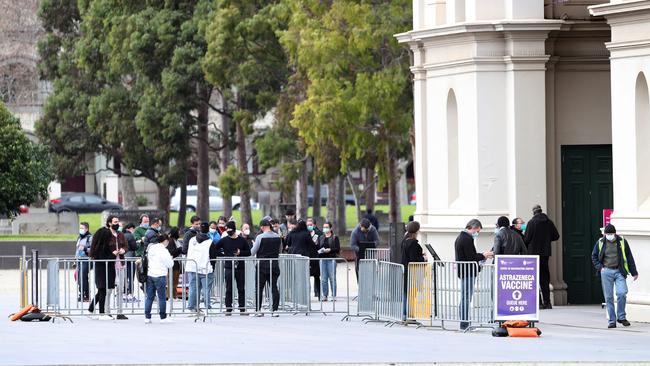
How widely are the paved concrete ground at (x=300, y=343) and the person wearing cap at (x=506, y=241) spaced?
1.22 metres

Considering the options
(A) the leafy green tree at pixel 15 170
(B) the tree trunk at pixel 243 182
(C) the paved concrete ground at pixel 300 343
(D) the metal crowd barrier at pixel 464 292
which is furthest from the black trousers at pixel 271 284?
(B) the tree trunk at pixel 243 182

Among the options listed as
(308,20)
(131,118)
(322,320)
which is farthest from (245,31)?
(322,320)

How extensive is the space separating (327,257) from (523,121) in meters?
5.44

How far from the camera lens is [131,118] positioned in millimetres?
59438

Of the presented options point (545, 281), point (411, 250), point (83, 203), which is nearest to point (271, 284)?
point (411, 250)

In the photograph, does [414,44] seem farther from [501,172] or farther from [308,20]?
[308,20]

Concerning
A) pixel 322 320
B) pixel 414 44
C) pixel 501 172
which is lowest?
pixel 322 320

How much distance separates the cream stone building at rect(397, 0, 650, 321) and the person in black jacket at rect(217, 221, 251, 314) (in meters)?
3.49

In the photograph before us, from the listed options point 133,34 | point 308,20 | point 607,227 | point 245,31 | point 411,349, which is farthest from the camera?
point 133,34

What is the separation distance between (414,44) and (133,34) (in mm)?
25733

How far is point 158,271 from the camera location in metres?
26.2

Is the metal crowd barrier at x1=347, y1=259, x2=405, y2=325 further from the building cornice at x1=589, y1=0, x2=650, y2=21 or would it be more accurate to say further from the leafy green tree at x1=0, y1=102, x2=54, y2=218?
the leafy green tree at x1=0, y1=102, x2=54, y2=218

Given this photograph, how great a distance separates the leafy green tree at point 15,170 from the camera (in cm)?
5169

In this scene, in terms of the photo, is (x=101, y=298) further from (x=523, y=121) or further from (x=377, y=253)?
(x=523, y=121)
